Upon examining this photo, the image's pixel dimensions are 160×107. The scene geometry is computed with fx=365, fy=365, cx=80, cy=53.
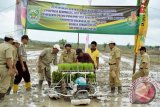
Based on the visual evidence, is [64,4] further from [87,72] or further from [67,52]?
[87,72]

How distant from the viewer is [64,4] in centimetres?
1270

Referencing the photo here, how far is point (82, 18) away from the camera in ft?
42.0

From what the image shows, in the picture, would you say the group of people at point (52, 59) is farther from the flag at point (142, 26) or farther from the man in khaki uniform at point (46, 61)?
the flag at point (142, 26)

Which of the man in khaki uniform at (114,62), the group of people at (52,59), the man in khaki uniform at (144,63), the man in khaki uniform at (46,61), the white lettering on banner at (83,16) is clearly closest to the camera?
the group of people at (52,59)

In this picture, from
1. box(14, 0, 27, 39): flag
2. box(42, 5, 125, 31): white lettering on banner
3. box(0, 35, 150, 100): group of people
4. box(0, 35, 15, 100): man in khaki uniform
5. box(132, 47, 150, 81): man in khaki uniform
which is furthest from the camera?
box(42, 5, 125, 31): white lettering on banner

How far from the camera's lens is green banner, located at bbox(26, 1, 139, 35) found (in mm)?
12414

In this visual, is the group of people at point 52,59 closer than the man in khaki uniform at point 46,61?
Yes

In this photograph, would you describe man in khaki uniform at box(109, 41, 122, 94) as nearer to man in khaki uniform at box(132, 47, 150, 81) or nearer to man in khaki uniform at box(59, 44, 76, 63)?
man in khaki uniform at box(132, 47, 150, 81)

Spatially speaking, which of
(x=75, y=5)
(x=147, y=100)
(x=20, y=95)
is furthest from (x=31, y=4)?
(x=147, y=100)

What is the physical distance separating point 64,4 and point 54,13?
1.55ft

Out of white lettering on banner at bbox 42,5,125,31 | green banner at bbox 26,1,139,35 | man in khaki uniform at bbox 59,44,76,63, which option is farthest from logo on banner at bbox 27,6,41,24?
man in khaki uniform at bbox 59,44,76,63

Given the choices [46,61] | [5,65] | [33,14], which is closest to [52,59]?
[46,61]

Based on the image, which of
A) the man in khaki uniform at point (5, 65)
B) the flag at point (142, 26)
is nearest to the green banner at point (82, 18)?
the flag at point (142, 26)

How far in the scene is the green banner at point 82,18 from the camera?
40.7 ft
